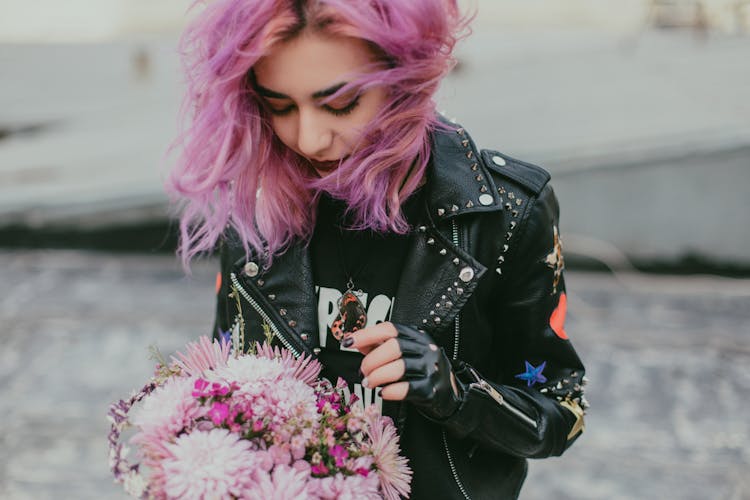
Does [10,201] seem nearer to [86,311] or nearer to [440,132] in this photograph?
[86,311]

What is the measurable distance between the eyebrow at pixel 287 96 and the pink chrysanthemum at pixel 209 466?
0.63m

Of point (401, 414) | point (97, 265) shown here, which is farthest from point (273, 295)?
point (97, 265)

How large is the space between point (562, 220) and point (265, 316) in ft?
13.7

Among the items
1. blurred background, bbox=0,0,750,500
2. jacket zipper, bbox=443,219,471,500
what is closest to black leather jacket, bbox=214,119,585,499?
jacket zipper, bbox=443,219,471,500

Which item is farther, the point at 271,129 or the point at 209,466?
the point at 271,129

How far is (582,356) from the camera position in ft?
15.1

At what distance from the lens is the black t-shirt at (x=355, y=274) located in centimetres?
175

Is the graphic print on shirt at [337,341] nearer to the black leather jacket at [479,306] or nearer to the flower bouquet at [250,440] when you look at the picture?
the black leather jacket at [479,306]

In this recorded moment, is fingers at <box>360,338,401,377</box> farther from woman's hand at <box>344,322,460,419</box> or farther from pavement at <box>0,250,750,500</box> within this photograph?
pavement at <box>0,250,750,500</box>

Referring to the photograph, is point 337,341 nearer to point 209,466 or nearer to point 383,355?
point 383,355

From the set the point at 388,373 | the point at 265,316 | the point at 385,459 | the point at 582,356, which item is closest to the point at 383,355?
the point at 388,373

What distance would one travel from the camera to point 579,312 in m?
5.12

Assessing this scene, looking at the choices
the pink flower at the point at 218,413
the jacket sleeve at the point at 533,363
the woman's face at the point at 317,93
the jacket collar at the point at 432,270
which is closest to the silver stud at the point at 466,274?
the jacket collar at the point at 432,270

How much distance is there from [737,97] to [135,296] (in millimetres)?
4480
